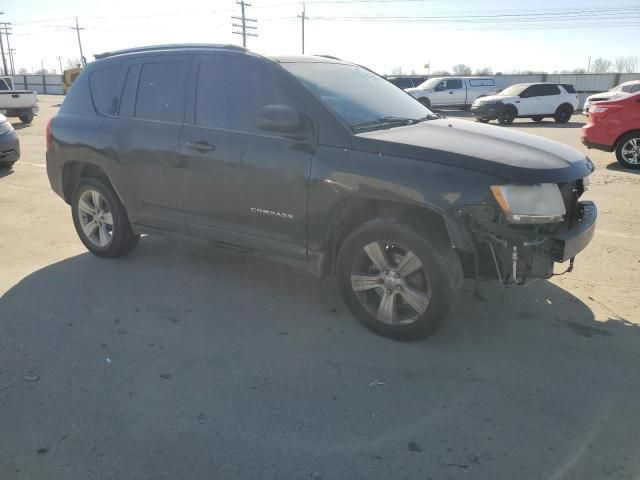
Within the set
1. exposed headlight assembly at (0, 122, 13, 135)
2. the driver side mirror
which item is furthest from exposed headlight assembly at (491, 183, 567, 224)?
exposed headlight assembly at (0, 122, 13, 135)

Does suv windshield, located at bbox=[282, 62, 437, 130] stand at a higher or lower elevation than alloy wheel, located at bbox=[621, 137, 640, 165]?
higher

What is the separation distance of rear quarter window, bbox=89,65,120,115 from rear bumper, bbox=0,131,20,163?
229 inches

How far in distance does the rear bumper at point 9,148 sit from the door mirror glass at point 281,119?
323 inches

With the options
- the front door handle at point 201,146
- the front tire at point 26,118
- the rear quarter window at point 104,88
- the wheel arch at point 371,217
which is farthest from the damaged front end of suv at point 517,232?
the front tire at point 26,118

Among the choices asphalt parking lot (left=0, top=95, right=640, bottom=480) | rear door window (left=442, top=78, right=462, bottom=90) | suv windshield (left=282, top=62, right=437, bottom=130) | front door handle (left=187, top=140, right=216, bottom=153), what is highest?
rear door window (left=442, top=78, right=462, bottom=90)

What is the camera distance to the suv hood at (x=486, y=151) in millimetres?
3180

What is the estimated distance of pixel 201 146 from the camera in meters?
4.17

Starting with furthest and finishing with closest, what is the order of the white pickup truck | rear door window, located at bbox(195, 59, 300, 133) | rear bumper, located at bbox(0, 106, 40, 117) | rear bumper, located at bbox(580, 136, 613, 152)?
rear bumper, located at bbox(0, 106, 40, 117), the white pickup truck, rear bumper, located at bbox(580, 136, 613, 152), rear door window, located at bbox(195, 59, 300, 133)

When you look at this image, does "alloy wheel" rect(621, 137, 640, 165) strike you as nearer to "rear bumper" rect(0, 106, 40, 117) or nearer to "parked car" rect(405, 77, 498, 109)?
"parked car" rect(405, 77, 498, 109)

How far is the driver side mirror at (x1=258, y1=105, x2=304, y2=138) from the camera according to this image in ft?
11.8

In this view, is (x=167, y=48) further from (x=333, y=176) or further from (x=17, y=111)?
(x=17, y=111)

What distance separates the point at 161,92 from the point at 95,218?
61.3 inches

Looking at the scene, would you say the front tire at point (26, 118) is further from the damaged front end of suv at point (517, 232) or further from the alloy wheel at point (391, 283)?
the damaged front end of suv at point (517, 232)

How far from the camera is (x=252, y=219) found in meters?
4.06
